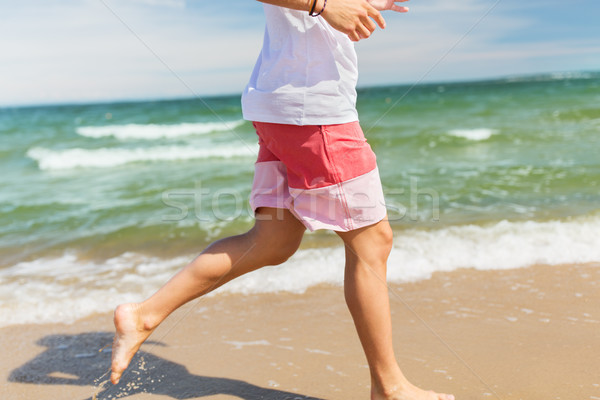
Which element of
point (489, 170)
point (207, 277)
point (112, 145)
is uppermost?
point (207, 277)

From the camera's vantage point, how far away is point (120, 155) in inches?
476

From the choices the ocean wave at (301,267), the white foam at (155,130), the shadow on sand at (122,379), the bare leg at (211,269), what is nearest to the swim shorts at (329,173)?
the bare leg at (211,269)

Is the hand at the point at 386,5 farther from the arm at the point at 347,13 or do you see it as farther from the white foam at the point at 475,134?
the white foam at the point at 475,134

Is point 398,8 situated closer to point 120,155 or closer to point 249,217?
point 249,217

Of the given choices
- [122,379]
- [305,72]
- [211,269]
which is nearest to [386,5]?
[305,72]

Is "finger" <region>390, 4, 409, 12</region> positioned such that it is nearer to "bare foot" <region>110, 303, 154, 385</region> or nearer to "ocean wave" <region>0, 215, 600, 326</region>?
"bare foot" <region>110, 303, 154, 385</region>

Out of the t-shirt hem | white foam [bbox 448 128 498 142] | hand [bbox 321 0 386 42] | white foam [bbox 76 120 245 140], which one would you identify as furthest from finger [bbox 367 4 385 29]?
white foam [bbox 76 120 245 140]

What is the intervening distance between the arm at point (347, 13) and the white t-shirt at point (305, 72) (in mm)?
96

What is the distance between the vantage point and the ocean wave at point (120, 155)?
35.7ft

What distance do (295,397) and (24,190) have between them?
679 cm

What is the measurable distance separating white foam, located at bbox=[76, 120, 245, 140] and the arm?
48.6 feet

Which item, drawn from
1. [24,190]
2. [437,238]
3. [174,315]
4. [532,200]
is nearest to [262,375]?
[174,315]

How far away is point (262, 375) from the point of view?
215 cm

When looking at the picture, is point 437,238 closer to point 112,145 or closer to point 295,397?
point 295,397
